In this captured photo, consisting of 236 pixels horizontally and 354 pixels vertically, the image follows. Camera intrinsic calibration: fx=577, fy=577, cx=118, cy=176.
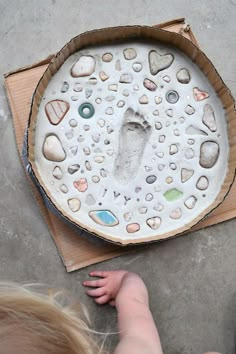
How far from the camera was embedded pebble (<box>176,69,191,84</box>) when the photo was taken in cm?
106

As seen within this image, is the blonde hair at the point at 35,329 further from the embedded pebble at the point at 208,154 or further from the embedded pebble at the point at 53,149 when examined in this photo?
the embedded pebble at the point at 208,154

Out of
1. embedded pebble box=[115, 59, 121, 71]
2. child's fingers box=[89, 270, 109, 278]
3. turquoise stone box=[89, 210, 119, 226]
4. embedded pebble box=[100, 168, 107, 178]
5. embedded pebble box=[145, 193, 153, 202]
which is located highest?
embedded pebble box=[115, 59, 121, 71]

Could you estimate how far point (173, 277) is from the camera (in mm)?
1078

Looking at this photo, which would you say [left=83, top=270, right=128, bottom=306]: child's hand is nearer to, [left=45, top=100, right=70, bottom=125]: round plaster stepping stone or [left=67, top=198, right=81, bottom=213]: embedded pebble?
[left=67, top=198, right=81, bottom=213]: embedded pebble

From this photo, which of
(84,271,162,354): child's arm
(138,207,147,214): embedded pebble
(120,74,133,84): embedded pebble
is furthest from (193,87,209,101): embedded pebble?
(84,271,162,354): child's arm

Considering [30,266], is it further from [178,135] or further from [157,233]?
[178,135]

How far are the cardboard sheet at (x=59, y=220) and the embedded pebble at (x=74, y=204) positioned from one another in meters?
0.04

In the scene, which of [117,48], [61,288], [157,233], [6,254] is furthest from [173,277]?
[117,48]

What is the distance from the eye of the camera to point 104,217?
3.38 ft

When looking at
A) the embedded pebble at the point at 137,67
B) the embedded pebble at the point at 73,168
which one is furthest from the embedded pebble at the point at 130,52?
the embedded pebble at the point at 73,168

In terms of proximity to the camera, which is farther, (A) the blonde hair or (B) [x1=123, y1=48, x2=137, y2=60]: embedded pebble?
(B) [x1=123, y1=48, x2=137, y2=60]: embedded pebble

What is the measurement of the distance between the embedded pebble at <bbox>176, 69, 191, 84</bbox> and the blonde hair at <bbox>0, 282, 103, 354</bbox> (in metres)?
0.49

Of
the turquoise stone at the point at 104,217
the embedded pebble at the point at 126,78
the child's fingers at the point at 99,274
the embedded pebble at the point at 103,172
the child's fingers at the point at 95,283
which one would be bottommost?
the child's fingers at the point at 95,283

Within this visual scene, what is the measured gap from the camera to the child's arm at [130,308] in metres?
0.91
